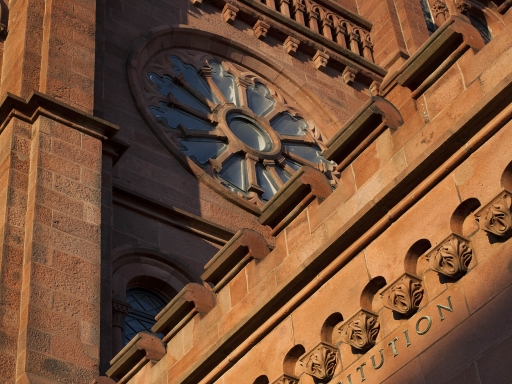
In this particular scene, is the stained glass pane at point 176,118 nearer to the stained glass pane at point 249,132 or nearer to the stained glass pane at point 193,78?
the stained glass pane at point 249,132

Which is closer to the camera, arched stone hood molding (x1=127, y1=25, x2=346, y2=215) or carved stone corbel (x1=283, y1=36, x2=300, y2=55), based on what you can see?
arched stone hood molding (x1=127, y1=25, x2=346, y2=215)

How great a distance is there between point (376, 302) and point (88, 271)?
5.54m

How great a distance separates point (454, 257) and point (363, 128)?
171 centimetres

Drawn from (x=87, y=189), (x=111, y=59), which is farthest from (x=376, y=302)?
(x=111, y=59)

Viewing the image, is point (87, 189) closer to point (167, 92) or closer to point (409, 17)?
point (167, 92)

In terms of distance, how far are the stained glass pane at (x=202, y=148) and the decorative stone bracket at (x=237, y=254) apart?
8236 millimetres

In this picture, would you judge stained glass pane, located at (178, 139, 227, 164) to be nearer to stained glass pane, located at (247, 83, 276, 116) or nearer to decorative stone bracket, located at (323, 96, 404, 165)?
stained glass pane, located at (247, 83, 276, 116)

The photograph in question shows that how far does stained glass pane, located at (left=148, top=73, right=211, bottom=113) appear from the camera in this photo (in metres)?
20.3

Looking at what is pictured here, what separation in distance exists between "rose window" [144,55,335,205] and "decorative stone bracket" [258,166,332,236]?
8.29m

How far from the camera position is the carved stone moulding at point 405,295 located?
344 inches

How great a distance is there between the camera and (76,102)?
16188mm

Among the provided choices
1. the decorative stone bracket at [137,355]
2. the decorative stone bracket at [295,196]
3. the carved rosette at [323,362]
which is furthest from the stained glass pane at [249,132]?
the carved rosette at [323,362]

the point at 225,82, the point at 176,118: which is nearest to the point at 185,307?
the point at 176,118

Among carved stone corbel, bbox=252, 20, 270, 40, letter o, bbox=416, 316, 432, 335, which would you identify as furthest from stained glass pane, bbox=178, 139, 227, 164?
letter o, bbox=416, 316, 432, 335
